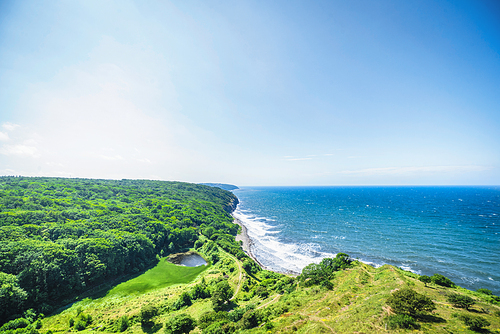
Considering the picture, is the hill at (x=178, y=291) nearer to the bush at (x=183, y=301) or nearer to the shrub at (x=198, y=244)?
the bush at (x=183, y=301)

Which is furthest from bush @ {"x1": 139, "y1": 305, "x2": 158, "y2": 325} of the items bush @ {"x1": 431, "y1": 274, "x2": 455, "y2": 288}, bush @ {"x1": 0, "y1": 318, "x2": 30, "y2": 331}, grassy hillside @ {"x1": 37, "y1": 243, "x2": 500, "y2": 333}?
bush @ {"x1": 431, "y1": 274, "x2": 455, "y2": 288}

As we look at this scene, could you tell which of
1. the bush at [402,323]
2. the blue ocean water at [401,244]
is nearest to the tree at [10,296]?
the blue ocean water at [401,244]

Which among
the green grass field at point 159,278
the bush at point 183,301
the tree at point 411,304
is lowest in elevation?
the green grass field at point 159,278

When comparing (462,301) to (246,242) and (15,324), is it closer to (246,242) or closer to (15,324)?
(15,324)

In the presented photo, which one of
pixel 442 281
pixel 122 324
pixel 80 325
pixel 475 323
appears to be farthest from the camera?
pixel 80 325

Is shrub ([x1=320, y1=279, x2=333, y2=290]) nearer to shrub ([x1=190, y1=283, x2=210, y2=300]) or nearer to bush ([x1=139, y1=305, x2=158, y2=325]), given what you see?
shrub ([x1=190, y1=283, x2=210, y2=300])

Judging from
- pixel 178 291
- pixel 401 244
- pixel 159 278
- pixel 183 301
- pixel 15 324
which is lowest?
pixel 159 278

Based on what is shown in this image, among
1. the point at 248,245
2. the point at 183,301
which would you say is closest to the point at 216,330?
the point at 183,301
